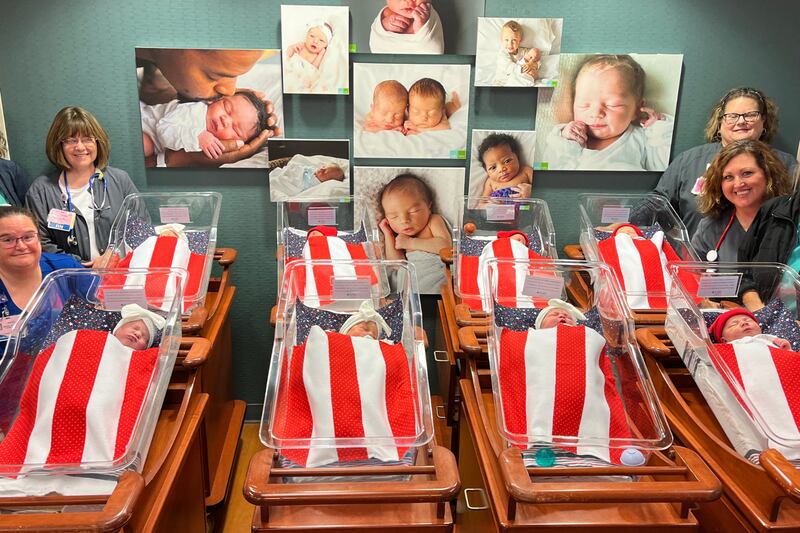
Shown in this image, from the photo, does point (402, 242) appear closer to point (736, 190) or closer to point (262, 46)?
point (262, 46)

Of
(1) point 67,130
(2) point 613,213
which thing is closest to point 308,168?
(1) point 67,130

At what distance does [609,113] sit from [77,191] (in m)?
2.80

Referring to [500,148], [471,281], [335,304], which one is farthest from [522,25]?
[335,304]

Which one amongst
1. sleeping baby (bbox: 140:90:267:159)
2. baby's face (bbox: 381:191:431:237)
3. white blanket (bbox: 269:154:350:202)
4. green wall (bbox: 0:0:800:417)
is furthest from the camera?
baby's face (bbox: 381:191:431:237)

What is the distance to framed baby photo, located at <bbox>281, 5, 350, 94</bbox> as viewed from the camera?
2.94 metres

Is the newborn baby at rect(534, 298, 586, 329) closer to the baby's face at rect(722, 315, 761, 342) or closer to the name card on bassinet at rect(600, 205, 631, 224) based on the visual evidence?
the baby's face at rect(722, 315, 761, 342)

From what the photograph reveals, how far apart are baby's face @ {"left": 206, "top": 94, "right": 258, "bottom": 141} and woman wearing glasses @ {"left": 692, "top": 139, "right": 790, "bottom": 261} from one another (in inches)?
89.3

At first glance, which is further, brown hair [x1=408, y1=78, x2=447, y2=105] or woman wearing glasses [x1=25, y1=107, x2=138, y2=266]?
brown hair [x1=408, y1=78, x2=447, y2=105]

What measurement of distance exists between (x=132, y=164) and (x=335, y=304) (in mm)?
1631

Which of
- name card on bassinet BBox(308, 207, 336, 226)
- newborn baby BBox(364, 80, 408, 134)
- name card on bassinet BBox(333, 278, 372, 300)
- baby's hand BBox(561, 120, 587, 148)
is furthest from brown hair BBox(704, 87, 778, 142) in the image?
name card on bassinet BBox(333, 278, 372, 300)

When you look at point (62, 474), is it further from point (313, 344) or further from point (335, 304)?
point (335, 304)

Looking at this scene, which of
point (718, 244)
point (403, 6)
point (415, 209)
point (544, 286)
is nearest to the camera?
point (544, 286)

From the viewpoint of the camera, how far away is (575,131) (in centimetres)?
320

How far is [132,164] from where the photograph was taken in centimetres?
315
